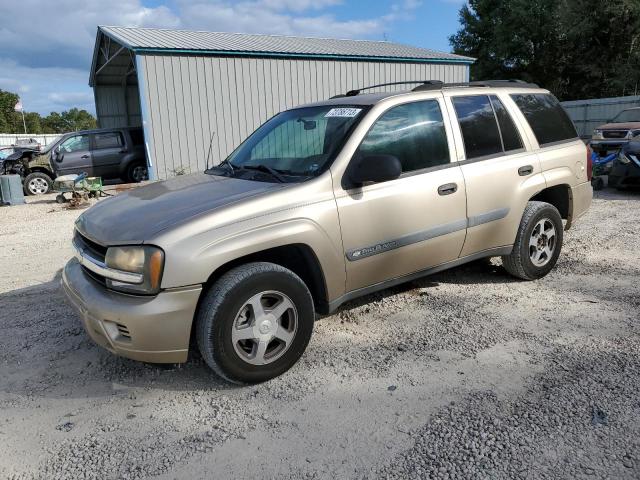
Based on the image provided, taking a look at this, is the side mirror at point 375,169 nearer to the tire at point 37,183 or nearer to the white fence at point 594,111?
the tire at point 37,183

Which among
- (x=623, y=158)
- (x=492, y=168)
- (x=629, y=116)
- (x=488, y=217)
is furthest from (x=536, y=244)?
(x=629, y=116)

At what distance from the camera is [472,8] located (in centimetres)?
3703

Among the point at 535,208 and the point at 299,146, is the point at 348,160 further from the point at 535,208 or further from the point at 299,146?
the point at 535,208

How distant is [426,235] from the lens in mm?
4020

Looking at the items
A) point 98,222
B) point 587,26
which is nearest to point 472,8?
point 587,26

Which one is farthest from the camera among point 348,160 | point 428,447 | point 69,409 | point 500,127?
point 500,127

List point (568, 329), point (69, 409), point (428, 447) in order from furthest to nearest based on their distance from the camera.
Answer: point (568, 329), point (69, 409), point (428, 447)

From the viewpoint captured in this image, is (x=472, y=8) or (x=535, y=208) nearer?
(x=535, y=208)

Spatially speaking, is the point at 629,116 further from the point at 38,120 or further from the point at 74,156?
the point at 38,120

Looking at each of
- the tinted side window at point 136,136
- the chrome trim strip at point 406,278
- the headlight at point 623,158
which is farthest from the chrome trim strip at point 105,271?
the tinted side window at point 136,136

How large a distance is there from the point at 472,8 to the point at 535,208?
36976 mm

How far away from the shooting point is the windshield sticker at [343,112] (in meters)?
3.94

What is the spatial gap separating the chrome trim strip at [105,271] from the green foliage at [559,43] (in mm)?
29657

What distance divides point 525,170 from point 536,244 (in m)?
0.74
